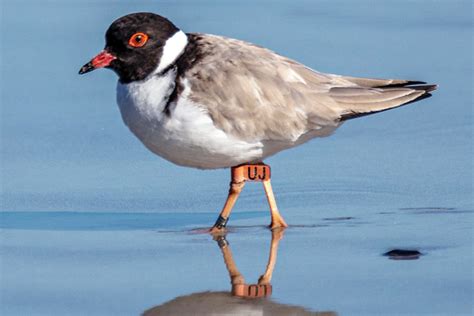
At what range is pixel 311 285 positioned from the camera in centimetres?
727

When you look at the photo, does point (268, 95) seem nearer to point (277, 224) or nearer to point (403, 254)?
point (277, 224)

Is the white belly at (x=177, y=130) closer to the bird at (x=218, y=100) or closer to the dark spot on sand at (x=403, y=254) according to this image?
the bird at (x=218, y=100)

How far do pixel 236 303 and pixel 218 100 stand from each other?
6.25 ft

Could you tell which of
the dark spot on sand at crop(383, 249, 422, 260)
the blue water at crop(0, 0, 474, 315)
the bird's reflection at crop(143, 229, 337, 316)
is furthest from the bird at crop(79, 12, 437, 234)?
the bird's reflection at crop(143, 229, 337, 316)

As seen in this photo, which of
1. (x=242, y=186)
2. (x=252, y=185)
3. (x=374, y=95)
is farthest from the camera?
(x=252, y=185)

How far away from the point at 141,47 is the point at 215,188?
1.33 metres

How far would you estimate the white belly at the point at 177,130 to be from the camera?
330 inches

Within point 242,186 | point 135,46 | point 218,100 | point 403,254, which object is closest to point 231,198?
point 242,186

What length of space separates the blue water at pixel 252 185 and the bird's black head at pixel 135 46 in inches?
38.9

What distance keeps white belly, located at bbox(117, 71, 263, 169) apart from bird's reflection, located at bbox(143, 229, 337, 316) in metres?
1.22

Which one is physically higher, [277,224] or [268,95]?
[268,95]

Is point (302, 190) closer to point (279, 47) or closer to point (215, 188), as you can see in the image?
point (215, 188)

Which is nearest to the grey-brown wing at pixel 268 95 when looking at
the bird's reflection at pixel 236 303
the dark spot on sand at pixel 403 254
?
the dark spot on sand at pixel 403 254

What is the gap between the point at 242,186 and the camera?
895 cm
